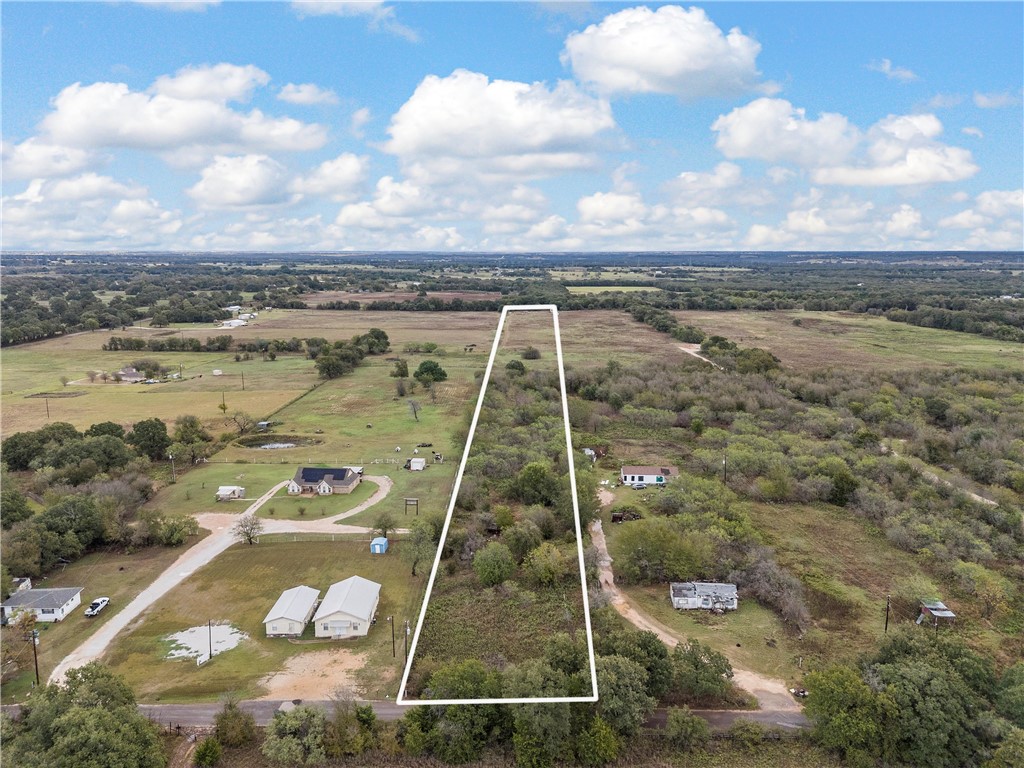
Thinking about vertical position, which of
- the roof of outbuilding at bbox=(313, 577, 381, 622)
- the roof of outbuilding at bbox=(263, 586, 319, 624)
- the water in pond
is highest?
the roof of outbuilding at bbox=(313, 577, 381, 622)

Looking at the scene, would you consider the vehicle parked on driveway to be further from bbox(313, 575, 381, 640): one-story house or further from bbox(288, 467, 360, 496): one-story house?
bbox(288, 467, 360, 496): one-story house

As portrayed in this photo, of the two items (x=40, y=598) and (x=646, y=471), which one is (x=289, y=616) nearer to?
(x=40, y=598)

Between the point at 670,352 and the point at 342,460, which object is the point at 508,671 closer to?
the point at 342,460

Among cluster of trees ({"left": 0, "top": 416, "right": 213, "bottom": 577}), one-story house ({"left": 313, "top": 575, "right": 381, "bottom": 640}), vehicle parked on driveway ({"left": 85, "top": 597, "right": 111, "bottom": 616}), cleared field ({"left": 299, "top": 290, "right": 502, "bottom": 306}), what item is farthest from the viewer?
cleared field ({"left": 299, "top": 290, "right": 502, "bottom": 306})

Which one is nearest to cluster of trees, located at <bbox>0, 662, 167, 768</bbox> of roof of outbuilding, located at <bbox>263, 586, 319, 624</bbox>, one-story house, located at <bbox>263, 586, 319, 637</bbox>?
one-story house, located at <bbox>263, 586, 319, 637</bbox>

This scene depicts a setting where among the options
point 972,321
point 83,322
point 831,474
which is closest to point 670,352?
point 831,474

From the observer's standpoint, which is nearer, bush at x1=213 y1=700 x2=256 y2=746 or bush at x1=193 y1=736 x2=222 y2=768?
bush at x1=193 y1=736 x2=222 y2=768

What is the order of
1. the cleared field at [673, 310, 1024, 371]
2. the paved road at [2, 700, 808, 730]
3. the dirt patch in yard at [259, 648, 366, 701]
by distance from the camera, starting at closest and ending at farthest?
the paved road at [2, 700, 808, 730] → the dirt patch in yard at [259, 648, 366, 701] → the cleared field at [673, 310, 1024, 371]
